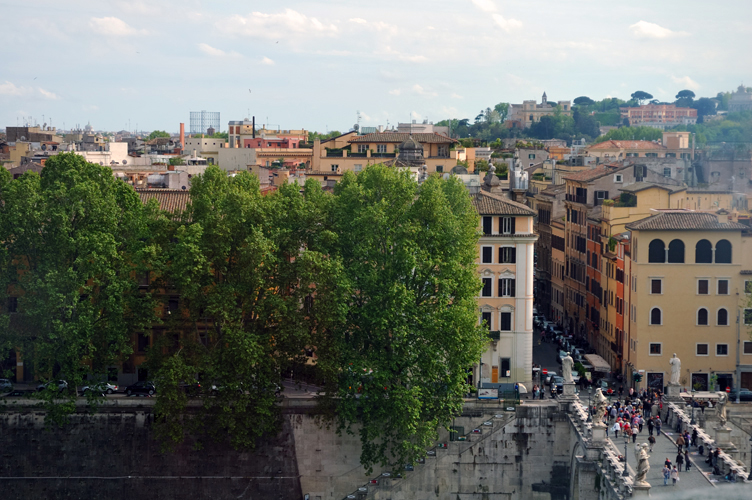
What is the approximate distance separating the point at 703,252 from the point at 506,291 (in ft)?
Answer: 30.1

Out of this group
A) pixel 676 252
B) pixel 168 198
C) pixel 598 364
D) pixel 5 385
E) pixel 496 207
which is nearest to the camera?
pixel 5 385

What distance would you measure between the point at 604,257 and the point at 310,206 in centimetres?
2099

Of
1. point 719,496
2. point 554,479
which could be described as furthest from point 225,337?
point 719,496

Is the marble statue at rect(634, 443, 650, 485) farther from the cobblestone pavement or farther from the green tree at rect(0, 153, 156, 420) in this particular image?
the green tree at rect(0, 153, 156, 420)

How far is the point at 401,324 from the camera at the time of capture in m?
43.4

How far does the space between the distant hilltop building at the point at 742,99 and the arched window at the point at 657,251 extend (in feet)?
102

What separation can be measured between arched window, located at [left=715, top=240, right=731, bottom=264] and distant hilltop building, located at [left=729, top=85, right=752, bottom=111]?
31.2 metres

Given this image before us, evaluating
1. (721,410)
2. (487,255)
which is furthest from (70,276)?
(721,410)

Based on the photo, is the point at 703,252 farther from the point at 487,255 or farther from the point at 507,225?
the point at 487,255

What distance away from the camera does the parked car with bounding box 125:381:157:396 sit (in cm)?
4738

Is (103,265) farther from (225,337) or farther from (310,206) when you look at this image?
(310,206)

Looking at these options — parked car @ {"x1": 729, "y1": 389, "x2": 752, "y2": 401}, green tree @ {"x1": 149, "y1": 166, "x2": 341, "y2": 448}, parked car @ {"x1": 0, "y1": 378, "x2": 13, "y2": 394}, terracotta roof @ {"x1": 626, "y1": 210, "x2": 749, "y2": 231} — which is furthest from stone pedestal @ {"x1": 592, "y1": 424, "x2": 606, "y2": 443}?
parked car @ {"x1": 0, "y1": 378, "x2": 13, "y2": 394}

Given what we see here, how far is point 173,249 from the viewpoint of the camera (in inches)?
1738

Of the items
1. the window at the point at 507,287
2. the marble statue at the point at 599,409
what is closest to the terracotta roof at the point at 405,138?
the window at the point at 507,287
